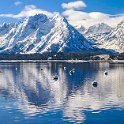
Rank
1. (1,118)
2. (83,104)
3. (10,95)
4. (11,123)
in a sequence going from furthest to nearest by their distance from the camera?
(10,95)
(83,104)
(1,118)
(11,123)

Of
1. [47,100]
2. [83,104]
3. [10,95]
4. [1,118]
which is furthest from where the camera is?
[10,95]

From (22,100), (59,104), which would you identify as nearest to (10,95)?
(22,100)

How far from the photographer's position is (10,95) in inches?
5438

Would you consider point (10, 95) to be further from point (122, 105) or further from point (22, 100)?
point (122, 105)

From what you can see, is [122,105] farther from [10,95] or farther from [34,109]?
[10,95]

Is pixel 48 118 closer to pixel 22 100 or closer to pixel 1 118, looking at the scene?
pixel 1 118

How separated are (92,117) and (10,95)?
4972 cm

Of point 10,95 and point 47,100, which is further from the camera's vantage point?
point 10,95

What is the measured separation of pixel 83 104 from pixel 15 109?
19.6 metres

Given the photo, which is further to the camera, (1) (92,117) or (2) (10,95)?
(2) (10,95)

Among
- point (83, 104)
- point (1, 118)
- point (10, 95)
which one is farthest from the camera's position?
point (10, 95)

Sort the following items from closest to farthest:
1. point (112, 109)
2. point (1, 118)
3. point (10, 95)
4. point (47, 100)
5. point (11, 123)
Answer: point (11, 123) < point (1, 118) < point (112, 109) < point (47, 100) < point (10, 95)

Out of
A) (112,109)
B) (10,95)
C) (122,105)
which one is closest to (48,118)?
(112,109)

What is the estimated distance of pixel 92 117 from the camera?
312ft
